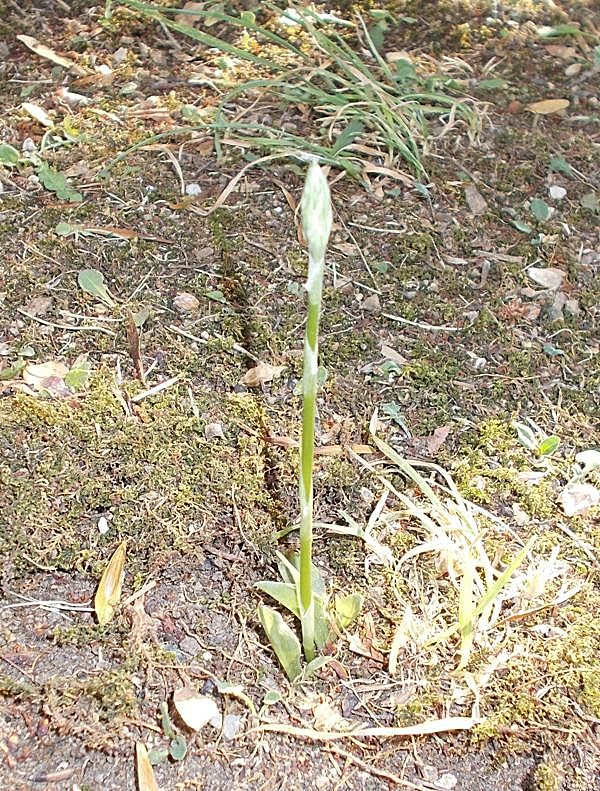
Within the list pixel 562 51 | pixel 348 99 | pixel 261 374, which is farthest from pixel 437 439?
pixel 562 51

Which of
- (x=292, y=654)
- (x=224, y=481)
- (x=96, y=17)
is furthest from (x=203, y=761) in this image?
(x=96, y=17)

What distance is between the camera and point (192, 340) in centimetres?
159

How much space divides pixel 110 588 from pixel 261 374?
0.44m

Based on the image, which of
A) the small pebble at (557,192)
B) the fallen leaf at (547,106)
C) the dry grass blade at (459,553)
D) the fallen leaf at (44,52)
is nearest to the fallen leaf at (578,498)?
the dry grass blade at (459,553)

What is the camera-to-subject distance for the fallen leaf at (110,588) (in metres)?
1.25

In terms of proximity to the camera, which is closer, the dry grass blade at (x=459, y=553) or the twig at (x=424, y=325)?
the dry grass blade at (x=459, y=553)

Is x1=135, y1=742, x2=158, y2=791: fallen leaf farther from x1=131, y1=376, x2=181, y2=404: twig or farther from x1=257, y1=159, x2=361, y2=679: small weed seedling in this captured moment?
x1=131, y1=376, x2=181, y2=404: twig

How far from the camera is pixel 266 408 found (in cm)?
150

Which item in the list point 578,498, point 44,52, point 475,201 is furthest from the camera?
point 44,52

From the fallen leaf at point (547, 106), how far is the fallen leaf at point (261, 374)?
3.05 feet

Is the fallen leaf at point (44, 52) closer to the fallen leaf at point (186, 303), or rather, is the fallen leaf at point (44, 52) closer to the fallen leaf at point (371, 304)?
the fallen leaf at point (186, 303)

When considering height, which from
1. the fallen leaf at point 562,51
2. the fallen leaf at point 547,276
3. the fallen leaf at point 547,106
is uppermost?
the fallen leaf at point 562,51

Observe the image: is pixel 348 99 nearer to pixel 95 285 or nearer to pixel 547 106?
pixel 547 106

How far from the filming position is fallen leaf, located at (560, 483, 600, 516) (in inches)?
55.1
